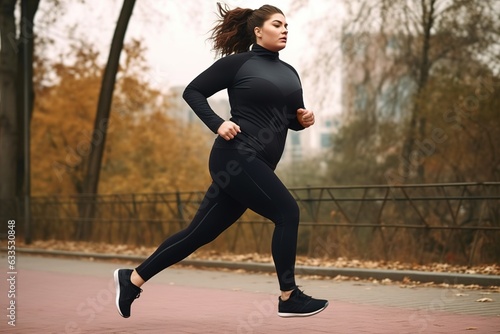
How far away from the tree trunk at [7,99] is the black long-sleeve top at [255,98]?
21.2 meters

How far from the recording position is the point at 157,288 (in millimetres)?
11266

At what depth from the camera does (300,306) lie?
6027 millimetres

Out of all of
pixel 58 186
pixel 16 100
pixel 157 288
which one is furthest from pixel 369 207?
pixel 58 186

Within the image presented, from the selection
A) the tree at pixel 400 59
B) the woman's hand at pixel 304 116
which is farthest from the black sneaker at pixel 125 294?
the tree at pixel 400 59

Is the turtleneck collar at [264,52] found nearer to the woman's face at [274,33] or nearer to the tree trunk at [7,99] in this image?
the woman's face at [274,33]

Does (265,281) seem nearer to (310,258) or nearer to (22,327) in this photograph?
(310,258)

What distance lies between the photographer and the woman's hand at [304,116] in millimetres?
6246

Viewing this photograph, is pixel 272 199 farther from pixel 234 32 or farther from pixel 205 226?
pixel 234 32

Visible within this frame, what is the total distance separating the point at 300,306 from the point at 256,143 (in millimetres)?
1081

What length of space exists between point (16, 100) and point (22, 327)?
20659 millimetres

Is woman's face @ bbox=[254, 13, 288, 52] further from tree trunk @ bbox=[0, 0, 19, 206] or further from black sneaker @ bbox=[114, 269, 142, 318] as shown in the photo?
tree trunk @ bbox=[0, 0, 19, 206]

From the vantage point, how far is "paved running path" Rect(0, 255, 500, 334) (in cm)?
691

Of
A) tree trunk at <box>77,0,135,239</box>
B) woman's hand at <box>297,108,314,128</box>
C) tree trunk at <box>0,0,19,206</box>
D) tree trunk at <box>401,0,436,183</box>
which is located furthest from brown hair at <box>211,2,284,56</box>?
tree trunk at <box>0,0,19,206</box>

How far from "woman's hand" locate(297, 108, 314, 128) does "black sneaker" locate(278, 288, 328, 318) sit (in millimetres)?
1106
